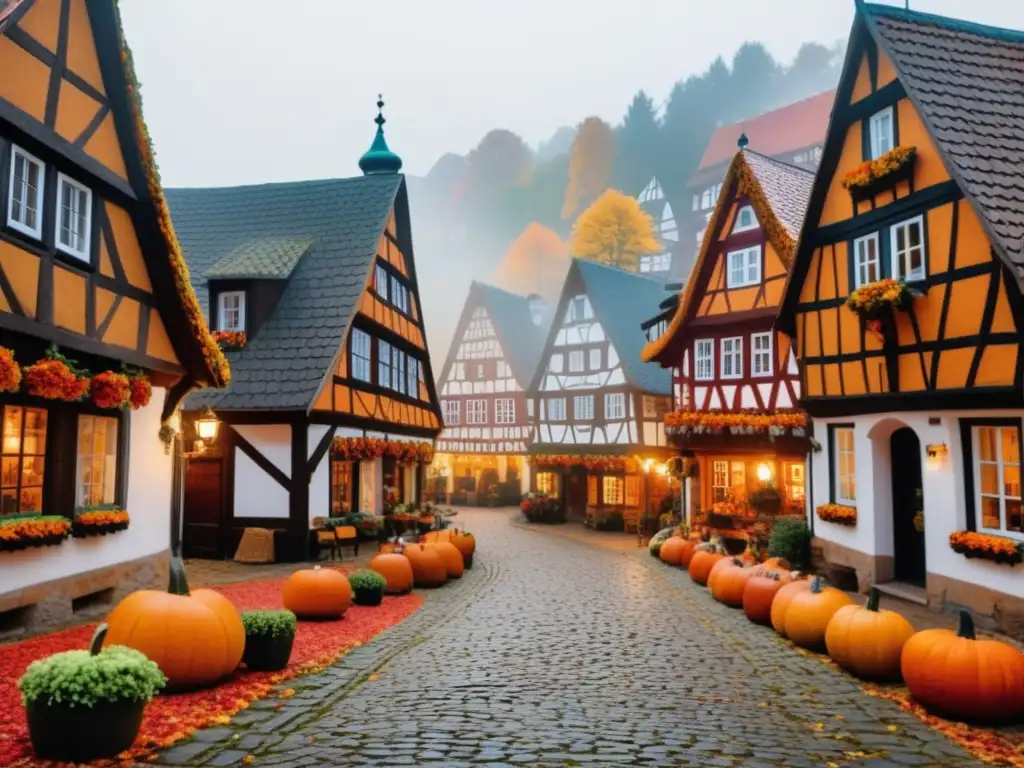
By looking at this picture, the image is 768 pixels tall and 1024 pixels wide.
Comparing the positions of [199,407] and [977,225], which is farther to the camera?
[199,407]

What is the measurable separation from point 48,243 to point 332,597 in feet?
18.4

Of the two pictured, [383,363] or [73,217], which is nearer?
[73,217]

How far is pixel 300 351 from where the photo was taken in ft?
64.2

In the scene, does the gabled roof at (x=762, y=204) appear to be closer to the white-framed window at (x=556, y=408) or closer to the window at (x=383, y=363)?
the window at (x=383, y=363)

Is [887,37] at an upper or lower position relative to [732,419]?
upper

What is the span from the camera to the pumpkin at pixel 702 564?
16.2 metres

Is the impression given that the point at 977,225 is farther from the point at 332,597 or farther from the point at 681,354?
the point at 681,354

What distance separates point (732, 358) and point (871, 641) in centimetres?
1464

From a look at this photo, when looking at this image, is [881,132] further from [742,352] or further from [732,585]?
[742,352]

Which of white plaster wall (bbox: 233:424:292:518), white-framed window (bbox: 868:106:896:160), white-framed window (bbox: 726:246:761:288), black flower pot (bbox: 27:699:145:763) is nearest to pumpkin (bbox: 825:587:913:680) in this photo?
black flower pot (bbox: 27:699:145:763)

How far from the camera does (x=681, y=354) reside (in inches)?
971

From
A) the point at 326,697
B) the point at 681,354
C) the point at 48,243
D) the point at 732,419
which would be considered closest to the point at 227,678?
the point at 326,697

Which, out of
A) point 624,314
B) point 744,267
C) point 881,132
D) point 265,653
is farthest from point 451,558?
point 624,314

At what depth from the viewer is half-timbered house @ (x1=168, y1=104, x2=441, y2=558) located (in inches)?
750
